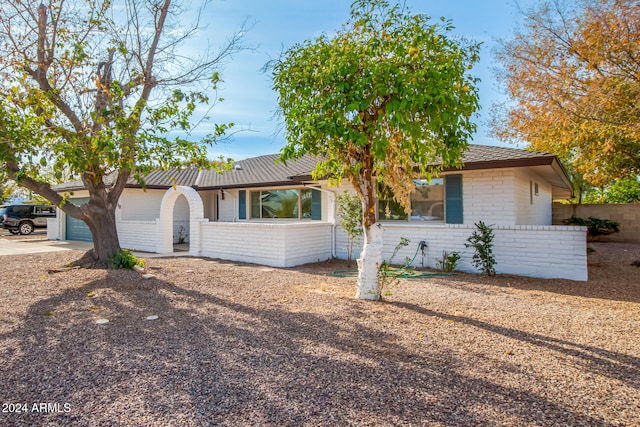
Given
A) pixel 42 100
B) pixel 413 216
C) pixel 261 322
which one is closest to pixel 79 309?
pixel 261 322

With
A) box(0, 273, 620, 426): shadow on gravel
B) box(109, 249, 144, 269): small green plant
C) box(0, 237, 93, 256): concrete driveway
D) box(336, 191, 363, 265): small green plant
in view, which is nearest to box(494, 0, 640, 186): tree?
box(336, 191, 363, 265): small green plant

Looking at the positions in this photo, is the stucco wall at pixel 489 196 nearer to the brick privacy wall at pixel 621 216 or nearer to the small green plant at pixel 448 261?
the small green plant at pixel 448 261

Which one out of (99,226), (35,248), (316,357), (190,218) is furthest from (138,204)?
(316,357)

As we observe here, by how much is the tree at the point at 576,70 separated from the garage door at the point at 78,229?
55.6ft

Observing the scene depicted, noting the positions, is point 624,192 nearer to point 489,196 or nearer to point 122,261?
point 489,196

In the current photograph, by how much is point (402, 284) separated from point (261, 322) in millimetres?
3395

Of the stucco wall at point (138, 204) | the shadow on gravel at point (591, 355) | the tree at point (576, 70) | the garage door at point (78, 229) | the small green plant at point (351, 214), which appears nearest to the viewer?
the shadow on gravel at point (591, 355)

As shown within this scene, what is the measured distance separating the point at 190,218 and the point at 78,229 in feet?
27.3

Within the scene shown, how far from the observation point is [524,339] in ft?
13.2

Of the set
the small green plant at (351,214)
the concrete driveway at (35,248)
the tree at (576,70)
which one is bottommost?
the concrete driveway at (35,248)

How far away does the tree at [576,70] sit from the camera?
22.5ft

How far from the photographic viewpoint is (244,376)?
307cm

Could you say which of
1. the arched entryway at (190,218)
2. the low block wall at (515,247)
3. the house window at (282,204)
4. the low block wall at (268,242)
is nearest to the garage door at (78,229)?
the arched entryway at (190,218)

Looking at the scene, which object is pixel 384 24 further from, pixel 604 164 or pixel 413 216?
pixel 604 164
